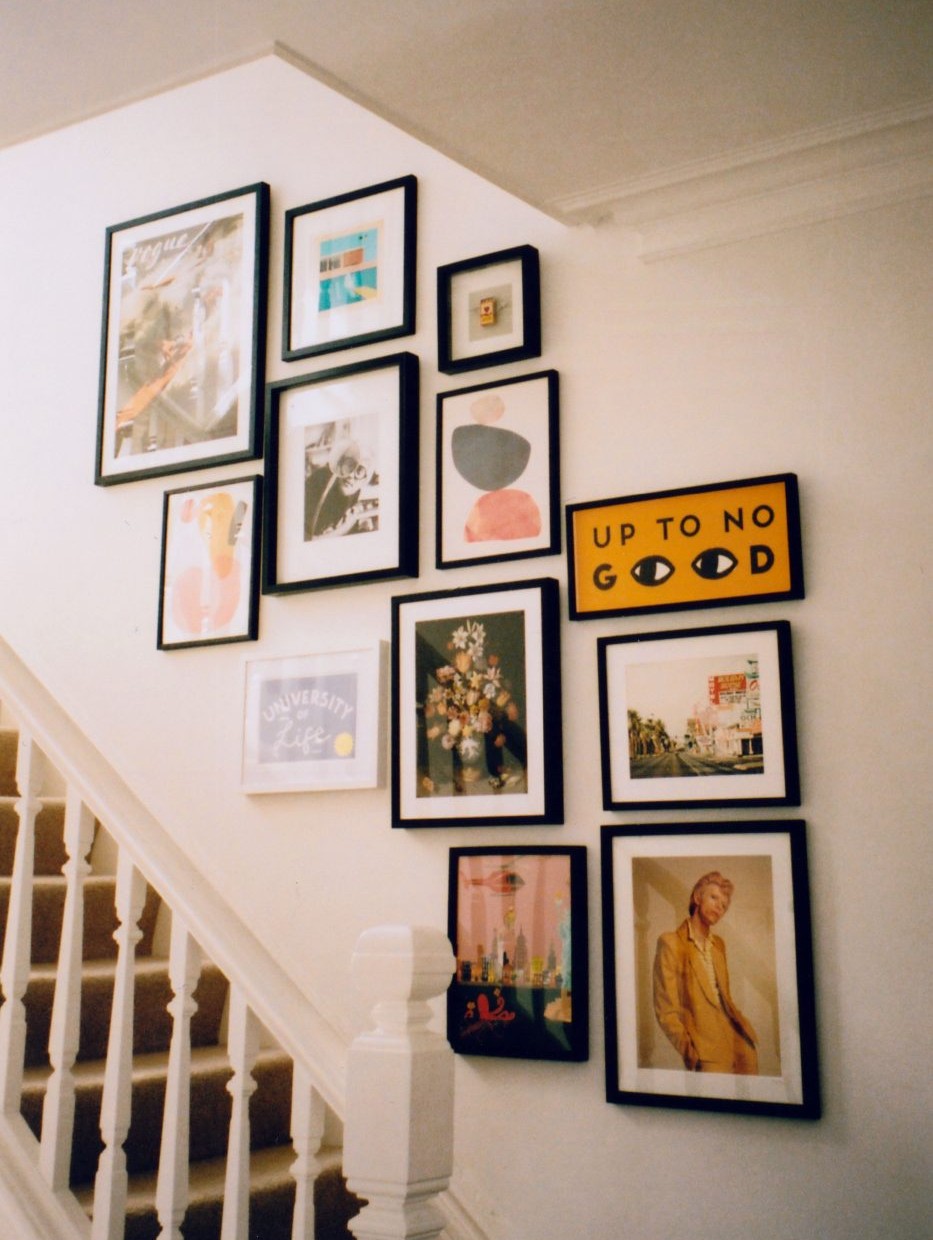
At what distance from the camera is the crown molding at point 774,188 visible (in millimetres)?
2051

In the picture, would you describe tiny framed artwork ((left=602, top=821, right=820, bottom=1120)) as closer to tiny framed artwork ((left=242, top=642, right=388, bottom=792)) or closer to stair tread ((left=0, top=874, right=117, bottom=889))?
tiny framed artwork ((left=242, top=642, right=388, bottom=792))

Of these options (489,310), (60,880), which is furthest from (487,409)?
(60,880)

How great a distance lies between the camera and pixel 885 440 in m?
2.06

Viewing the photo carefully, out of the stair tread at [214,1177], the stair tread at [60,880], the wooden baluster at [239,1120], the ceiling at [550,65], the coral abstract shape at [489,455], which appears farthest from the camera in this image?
the stair tread at [60,880]

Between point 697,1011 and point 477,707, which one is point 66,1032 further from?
point 697,1011

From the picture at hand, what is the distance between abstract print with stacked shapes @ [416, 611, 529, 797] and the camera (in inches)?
90.7

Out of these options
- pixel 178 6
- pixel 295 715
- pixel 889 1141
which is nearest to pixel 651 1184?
pixel 889 1141

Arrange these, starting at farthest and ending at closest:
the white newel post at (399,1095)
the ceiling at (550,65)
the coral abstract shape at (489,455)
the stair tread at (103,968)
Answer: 1. the stair tread at (103,968)
2. the coral abstract shape at (489,455)
3. the ceiling at (550,65)
4. the white newel post at (399,1095)

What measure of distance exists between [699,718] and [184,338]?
5.34ft

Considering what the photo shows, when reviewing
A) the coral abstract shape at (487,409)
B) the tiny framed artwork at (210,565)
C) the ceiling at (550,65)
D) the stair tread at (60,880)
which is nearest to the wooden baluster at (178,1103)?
the stair tread at (60,880)

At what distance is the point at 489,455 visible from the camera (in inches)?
96.3

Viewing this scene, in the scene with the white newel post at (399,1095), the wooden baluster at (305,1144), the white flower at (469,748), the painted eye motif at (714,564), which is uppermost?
the painted eye motif at (714,564)

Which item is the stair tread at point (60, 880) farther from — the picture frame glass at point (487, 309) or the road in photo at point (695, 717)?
the picture frame glass at point (487, 309)

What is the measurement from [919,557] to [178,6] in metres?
1.47
